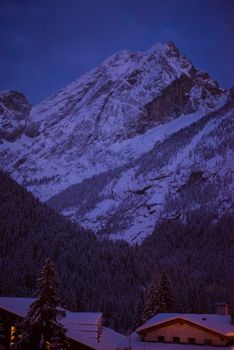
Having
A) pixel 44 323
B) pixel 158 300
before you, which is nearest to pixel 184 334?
pixel 44 323

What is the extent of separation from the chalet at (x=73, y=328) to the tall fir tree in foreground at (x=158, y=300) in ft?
76.9

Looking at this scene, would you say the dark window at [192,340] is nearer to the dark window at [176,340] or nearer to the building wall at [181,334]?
the building wall at [181,334]

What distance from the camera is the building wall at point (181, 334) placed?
46125mm

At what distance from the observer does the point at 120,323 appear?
114562mm

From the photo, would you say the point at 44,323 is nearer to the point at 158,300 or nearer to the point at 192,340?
the point at 192,340

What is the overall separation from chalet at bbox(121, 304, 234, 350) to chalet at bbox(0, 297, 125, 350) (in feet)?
7.35

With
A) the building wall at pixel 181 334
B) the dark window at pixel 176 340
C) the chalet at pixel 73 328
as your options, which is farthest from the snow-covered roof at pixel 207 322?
the chalet at pixel 73 328

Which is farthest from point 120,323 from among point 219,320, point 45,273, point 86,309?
point 45,273

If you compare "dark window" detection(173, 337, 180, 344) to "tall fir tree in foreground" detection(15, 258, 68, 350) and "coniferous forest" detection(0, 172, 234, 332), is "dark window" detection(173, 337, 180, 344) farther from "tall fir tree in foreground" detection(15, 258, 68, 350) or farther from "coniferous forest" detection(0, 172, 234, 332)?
"coniferous forest" detection(0, 172, 234, 332)

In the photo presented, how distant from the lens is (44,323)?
33.4 meters

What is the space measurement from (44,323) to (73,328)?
13348 mm

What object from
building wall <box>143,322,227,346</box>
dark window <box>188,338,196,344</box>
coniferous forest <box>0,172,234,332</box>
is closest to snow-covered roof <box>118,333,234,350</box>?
dark window <box>188,338,196,344</box>

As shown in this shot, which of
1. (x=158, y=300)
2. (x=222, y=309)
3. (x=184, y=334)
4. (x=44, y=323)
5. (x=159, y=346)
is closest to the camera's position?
(x=44, y=323)

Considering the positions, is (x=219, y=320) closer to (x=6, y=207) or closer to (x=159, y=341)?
(x=159, y=341)
